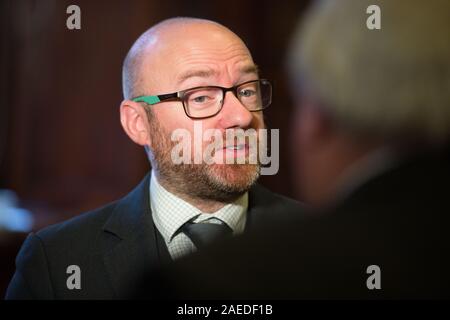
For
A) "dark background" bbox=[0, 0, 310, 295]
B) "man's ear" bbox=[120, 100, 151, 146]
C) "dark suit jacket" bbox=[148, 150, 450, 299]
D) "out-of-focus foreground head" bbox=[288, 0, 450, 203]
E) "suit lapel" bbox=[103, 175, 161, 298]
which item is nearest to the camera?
"dark suit jacket" bbox=[148, 150, 450, 299]

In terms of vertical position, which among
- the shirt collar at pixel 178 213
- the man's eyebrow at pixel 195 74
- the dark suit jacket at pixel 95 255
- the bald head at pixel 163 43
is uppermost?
the bald head at pixel 163 43

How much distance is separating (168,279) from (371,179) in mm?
337

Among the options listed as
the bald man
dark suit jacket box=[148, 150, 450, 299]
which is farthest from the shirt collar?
dark suit jacket box=[148, 150, 450, 299]

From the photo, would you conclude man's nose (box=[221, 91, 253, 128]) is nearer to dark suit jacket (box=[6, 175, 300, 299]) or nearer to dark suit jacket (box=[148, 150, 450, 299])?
dark suit jacket (box=[6, 175, 300, 299])

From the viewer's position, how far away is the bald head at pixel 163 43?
141cm

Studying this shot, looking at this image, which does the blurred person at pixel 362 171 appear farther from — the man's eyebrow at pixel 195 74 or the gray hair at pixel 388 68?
the man's eyebrow at pixel 195 74

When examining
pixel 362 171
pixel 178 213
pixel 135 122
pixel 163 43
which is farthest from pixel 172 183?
pixel 362 171

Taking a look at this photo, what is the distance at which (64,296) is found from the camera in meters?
1.37

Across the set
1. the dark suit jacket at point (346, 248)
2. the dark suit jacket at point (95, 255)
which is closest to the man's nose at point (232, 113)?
the dark suit jacket at point (95, 255)

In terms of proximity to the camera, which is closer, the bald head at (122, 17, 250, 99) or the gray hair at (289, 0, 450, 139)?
the gray hair at (289, 0, 450, 139)

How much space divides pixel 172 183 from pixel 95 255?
0.83 feet

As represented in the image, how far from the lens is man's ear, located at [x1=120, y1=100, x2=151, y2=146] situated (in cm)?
147

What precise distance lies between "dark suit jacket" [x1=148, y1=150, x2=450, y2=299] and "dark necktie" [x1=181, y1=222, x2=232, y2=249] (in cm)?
52

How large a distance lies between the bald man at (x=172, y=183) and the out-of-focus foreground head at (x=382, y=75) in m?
0.42
